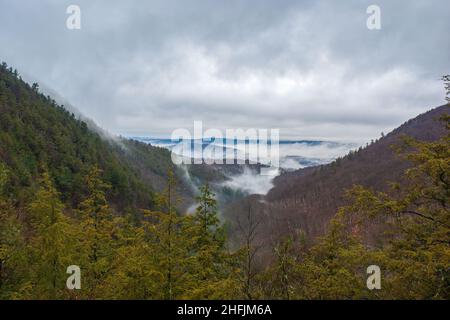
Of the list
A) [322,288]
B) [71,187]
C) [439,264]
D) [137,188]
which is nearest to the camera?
[439,264]

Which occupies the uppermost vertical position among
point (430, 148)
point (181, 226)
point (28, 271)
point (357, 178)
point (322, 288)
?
point (357, 178)

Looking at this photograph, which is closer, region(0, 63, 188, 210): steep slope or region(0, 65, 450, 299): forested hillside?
region(0, 65, 450, 299): forested hillside

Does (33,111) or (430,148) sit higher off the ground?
(33,111)

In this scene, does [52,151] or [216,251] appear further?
[52,151]

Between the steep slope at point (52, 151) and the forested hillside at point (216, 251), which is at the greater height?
the steep slope at point (52, 151)

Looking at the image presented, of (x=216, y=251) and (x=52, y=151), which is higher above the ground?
(x=52, y=151)

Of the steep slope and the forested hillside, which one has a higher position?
the steep slope

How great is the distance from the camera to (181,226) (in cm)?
1124

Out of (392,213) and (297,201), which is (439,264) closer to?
(392,213)

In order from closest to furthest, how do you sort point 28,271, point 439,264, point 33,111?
point 439,264 → point 28,271 → point 33,111

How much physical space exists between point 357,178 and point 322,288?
173 metres

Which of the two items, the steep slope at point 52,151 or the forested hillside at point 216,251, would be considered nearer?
the forested hillside at point 216,251
